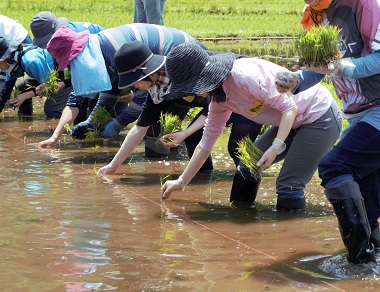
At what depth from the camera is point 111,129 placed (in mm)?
7293

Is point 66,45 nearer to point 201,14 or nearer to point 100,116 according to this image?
point 100,116

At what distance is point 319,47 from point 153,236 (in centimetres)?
149

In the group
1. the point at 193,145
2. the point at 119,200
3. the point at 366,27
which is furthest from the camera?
the point at 193,145

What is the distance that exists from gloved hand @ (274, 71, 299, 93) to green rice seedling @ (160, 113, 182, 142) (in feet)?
7.24

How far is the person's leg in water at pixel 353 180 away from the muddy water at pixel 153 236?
0.42ft

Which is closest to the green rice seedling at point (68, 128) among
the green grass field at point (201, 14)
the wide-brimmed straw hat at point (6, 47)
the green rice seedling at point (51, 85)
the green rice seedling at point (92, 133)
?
the green rice seedling at point (92, 133)

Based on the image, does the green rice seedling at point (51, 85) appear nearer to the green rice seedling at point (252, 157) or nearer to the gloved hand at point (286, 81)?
the green rice seedling at point (252, 157)

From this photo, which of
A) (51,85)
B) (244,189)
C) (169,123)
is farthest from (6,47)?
(244,189)

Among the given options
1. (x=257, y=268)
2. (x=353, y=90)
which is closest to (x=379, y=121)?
(x=353, y=90)

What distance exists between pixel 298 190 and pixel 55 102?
4.14 meters

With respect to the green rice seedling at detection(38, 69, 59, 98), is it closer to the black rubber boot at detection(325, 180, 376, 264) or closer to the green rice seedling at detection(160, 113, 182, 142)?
the green rice seedling at detection(160, 113, 182, 142)

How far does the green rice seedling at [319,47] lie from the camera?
3463mm

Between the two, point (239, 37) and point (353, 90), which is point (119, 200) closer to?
point (353, 90)

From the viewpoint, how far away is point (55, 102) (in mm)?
8383
